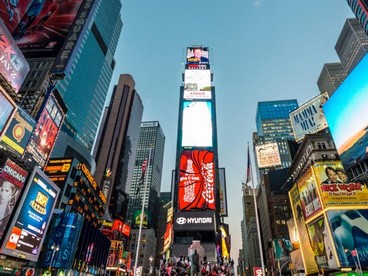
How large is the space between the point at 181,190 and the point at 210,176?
568cm

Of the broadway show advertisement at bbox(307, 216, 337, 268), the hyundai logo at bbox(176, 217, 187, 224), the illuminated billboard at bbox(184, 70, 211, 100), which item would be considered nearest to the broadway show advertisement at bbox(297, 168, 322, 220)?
the broadway show advertisement at bbox(307, 216, 337, 268)

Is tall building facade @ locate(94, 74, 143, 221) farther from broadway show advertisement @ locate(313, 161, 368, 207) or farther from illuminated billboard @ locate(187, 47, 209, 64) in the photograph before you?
broadway show advertisement @ locate(313, 161, 368, 207)

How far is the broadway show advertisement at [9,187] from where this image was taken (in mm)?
24633

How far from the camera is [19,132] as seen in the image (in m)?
31.7

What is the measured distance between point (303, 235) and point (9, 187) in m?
49.8

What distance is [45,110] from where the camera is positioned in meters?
39.2

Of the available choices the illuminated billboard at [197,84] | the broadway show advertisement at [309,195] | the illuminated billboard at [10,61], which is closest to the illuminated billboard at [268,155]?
the broadway show advertisement at [309,195]

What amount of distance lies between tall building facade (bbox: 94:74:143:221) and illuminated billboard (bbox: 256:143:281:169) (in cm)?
8745

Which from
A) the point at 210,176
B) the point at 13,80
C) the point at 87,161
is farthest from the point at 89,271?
the point at 87,161

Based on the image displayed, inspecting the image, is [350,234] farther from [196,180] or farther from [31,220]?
[31,220]

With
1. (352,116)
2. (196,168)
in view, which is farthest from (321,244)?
(196,168)

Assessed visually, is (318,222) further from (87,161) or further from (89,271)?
(87,161)

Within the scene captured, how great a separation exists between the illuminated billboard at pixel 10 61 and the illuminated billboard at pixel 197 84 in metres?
31.3

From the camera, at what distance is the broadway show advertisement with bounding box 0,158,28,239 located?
24.6 metres
